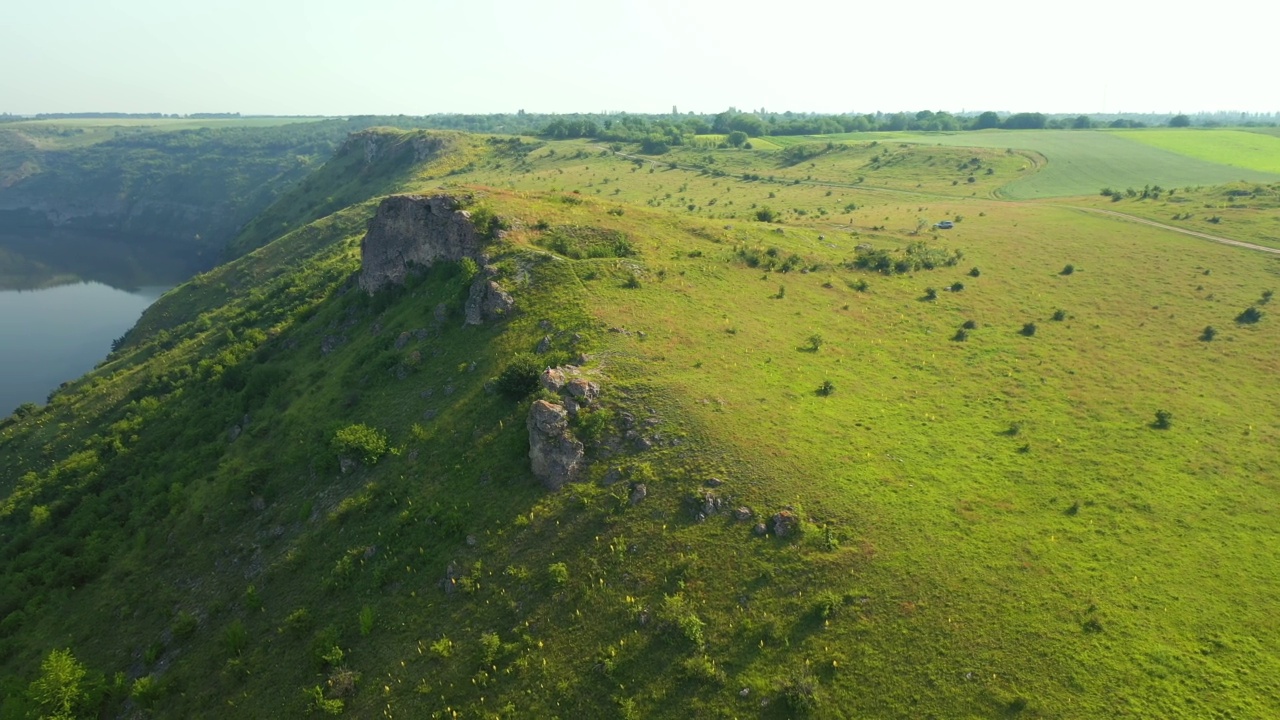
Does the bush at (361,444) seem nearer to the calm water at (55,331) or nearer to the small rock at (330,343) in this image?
the small rock at (330,343)

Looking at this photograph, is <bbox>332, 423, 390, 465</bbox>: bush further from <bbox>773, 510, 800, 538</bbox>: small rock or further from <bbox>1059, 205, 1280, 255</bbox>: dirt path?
<bbox>1059, 205, 1280, 255</bbox>: dirt path

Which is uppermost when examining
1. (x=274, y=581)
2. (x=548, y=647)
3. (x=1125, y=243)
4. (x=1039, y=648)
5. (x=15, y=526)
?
(x=1125, y=243)

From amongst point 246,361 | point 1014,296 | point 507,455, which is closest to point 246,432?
point 246,361

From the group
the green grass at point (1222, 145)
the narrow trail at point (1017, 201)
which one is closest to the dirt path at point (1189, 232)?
the narrow trail at point (1017, 201)

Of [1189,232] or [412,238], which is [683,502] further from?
[1189,232]

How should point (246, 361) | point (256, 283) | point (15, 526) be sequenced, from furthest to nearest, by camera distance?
1. point (256, 283)
2. point (246, 361)
3. point (15, 526)

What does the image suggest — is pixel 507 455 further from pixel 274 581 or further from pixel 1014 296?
pixel 1014 296

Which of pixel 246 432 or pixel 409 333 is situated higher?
pixel 409 333
